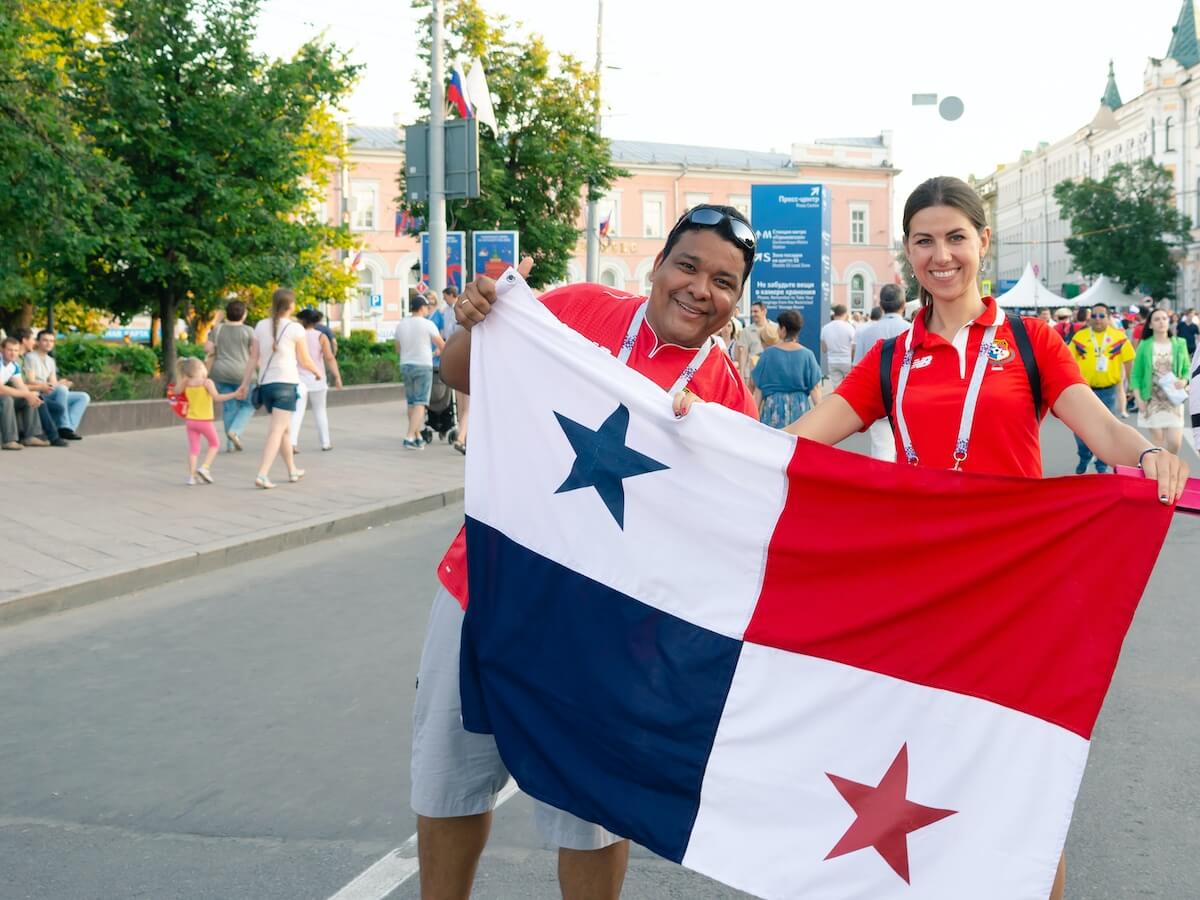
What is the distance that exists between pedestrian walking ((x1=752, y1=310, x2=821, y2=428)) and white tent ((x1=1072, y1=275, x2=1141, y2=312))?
52089 millimetres

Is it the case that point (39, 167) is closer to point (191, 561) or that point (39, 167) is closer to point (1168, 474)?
point (191, 561)

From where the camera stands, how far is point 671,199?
273 feet

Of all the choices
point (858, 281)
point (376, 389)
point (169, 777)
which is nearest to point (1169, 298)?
point (858, 281)

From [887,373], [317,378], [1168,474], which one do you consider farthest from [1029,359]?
[317,378]

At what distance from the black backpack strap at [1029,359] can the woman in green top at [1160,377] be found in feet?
37.2

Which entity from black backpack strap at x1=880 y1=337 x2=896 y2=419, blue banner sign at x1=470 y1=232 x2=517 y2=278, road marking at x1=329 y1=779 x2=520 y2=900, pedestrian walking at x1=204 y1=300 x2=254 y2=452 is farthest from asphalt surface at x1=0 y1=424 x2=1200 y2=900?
blue banner sign at x1=470 y1=232 x2=517 y2=278

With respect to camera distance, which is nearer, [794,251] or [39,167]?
[39,167]

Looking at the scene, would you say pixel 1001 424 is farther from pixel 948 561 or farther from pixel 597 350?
pixel 597 350

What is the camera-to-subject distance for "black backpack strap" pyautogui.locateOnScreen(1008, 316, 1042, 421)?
337 centimetres

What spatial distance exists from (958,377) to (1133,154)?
95342mm

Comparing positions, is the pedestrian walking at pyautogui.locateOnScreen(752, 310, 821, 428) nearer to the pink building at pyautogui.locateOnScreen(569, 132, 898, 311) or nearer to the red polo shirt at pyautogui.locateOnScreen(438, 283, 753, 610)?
the red polo shirt at pyautogui.locateOnScreen(438, 283, 753, 610)

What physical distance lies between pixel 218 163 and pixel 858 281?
68.6m

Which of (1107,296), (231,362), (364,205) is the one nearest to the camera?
(231,362)

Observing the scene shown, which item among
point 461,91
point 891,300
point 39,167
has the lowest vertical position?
point 891,300
